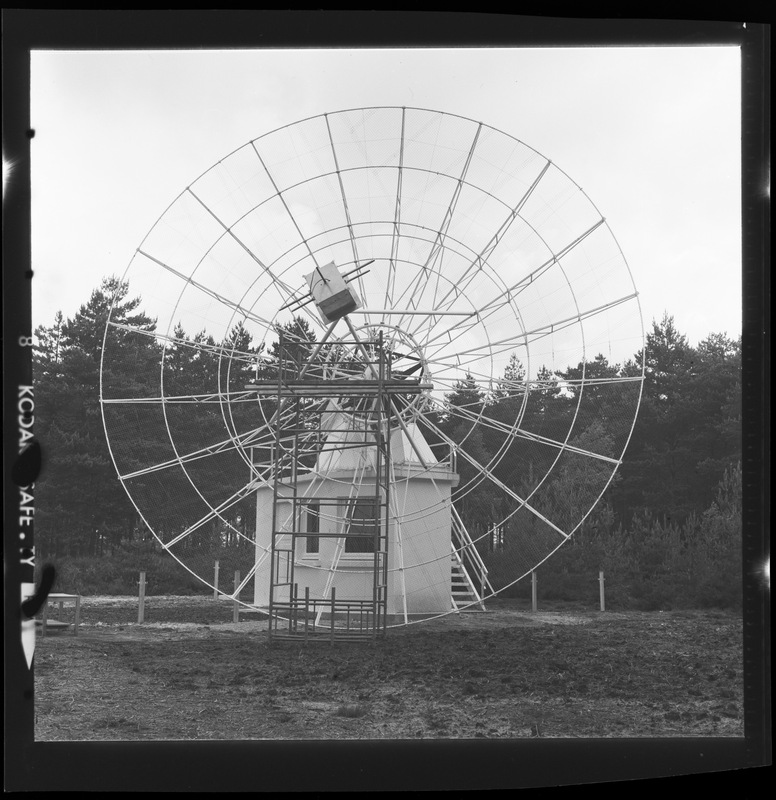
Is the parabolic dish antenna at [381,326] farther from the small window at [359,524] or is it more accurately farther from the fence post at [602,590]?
the fence post at [602,590]

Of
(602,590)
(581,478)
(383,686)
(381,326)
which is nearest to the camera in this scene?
(383,686)

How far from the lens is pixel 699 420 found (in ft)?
126

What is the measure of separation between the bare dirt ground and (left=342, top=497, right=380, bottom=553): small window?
2.03 metres

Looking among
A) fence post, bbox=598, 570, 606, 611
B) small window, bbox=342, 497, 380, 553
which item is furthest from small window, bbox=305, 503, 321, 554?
fence post, bbox=598, 570, 606, 611

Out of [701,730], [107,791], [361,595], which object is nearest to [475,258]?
[361,595]

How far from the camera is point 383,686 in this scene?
14203 mm

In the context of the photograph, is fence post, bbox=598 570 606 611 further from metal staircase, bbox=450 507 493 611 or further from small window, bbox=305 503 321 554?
small window, bbox=305 503 321 554

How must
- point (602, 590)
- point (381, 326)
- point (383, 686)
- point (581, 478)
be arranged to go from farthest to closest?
1. point (581, 478)
2. point (602, 590)
3. point (381, 326)
4. point (383, 686)

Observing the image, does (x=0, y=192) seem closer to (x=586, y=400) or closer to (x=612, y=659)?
(x=612, y=659)

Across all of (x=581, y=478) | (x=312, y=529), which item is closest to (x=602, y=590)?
(x=581, y=478)

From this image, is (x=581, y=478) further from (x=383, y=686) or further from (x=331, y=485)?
(x=383, y=686)

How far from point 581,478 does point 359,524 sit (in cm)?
1684

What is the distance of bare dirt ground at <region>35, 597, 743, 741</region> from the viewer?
12.3 metres

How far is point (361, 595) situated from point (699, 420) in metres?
22.8
